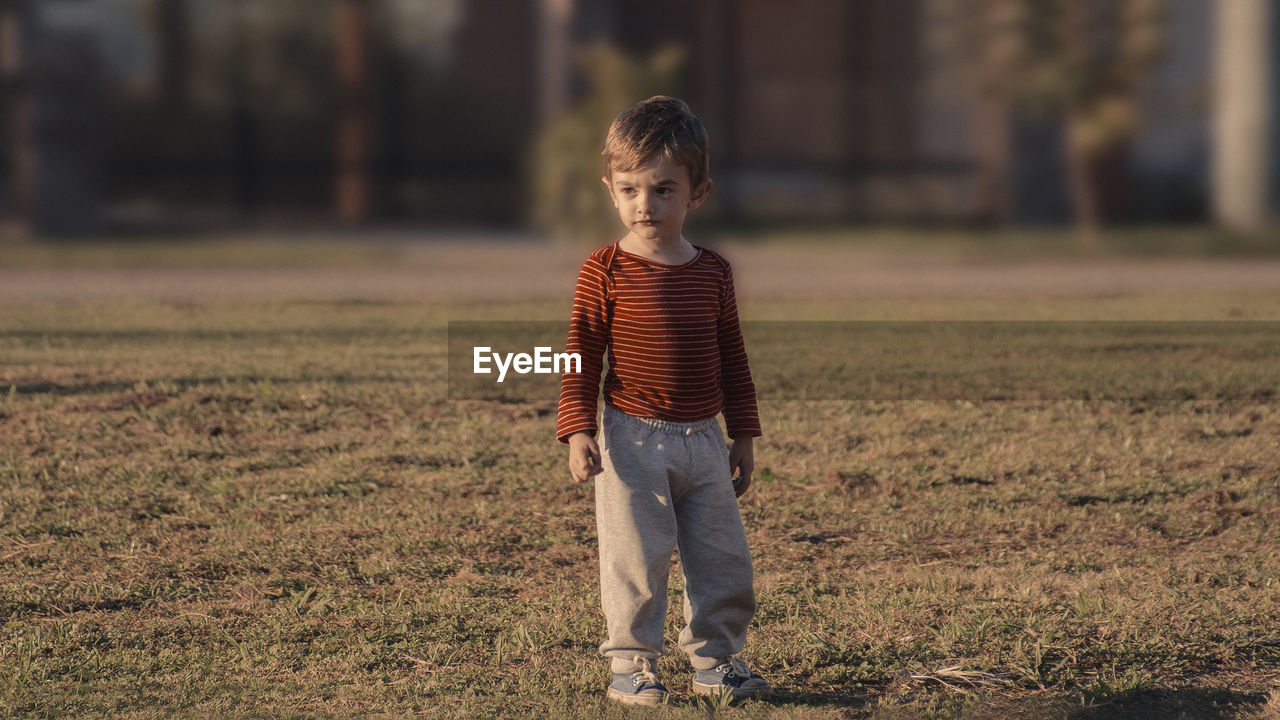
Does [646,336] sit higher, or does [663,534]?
[646,336]

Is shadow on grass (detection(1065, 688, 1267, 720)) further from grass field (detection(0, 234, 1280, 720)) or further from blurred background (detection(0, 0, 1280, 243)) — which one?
blurred background (detection(0, 0, 1280, 243))

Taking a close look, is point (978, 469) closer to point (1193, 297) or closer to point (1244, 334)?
point (1244, 334)

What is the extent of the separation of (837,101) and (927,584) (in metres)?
17.8

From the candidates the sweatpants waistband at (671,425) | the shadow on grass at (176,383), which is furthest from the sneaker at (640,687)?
the shadow on grass at (176,383)

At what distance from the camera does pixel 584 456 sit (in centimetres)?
338

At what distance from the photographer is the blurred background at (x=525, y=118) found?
18.8 m

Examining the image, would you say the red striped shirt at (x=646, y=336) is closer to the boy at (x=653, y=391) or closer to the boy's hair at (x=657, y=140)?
the boy at (x=653, y=391)

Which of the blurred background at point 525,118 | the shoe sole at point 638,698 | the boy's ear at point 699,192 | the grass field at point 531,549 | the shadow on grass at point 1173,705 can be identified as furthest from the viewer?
the blurred background at point 525,118

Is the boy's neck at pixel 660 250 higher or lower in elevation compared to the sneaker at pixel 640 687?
higher

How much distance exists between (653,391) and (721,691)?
807 millimetres

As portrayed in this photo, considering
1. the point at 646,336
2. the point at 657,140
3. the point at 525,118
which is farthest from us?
the point at 525,118

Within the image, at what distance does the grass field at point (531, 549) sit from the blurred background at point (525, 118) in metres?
11.9

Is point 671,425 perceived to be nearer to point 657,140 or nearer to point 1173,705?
point 657,140

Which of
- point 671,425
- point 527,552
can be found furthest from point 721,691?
point 527,552
